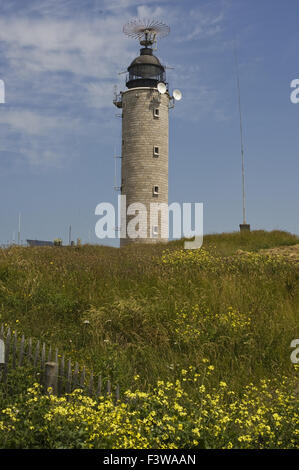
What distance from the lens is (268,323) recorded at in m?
8.20

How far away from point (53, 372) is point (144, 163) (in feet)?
100

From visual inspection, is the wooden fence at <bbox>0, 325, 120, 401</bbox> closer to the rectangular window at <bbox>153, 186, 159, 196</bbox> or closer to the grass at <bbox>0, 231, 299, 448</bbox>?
the grass at <bbox>0, 231, 299, 448</bbox>

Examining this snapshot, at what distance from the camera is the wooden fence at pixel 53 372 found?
5594 millimetres

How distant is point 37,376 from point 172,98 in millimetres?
35767

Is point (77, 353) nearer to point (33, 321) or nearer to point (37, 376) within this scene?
point (37, 376)

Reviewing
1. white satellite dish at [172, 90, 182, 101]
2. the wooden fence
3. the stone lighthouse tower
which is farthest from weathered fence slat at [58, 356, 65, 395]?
white satellite dish at [172, 90, 182, 101]

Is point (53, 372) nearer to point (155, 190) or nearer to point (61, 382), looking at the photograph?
point (61, 382)

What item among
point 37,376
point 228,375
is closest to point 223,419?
point 228,375

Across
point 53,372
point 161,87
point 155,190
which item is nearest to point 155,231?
point 155,190

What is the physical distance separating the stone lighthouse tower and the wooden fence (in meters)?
28.1

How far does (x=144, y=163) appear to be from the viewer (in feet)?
116

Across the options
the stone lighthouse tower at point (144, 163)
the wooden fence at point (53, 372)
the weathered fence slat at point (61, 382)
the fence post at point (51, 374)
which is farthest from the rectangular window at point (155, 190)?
the fence post at point (51, 374)

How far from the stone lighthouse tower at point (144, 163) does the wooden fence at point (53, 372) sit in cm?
2813

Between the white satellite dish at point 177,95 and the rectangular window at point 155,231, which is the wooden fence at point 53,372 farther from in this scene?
the white satellite dish at point 177,95
